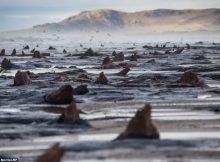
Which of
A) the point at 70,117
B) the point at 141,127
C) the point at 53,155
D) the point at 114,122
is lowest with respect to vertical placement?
the point at 114,122

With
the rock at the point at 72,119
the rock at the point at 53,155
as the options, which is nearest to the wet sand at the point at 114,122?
the rock at the point at 72,119

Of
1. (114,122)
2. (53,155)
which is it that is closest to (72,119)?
(114,122)

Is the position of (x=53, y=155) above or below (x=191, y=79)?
above

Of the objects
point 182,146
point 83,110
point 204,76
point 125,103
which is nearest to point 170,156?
point 182,146

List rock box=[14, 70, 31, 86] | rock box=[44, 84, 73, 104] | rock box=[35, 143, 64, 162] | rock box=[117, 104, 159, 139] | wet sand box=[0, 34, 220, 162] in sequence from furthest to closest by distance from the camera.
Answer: rock box=[14, 70, 31, 86], rock box=[44, 84, 73, 104], rock box=[117, 104, 159, 139], wet sand box=[0, 34, 220, 162], rock box=[35, 143, 64, 162]

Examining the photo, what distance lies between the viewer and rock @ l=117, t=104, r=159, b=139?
6.02m

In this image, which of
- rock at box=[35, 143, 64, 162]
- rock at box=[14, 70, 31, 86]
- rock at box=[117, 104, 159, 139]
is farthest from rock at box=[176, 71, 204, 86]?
rock at box=[35, 143, 64, 162]

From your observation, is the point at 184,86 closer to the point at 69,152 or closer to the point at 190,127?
the point at 190,127

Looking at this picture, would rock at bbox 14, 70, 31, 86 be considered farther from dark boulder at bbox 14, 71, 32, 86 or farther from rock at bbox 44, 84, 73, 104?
rock at bbox 44, 84, 73, 104

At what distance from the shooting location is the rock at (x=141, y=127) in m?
6.02

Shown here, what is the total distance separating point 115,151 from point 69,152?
463mm

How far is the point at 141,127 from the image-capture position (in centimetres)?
618

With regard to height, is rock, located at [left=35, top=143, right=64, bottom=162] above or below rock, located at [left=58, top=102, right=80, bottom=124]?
above

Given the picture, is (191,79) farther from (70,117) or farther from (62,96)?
(70,117)
